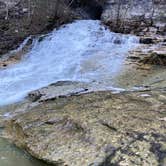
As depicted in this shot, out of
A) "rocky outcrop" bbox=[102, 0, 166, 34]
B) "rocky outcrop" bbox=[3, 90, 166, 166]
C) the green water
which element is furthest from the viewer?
"rocky outcrop" bbox=[102, 0, 166, 34]

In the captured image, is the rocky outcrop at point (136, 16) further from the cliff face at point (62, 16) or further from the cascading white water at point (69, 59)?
the cascading white water at point (69, 59)

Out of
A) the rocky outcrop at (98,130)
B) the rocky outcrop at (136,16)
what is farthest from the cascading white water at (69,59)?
the rocky outcrop at (98,130)

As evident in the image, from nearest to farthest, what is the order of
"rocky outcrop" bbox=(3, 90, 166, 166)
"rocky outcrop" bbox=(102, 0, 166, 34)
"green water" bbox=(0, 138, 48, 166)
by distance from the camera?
"rocky outcrop" bbox=(3, 90, 166, 166)
"green water" bbox=(0, 138, 48, 166)
"rocky outcrop" bbox=(102, 0, 166, 34)

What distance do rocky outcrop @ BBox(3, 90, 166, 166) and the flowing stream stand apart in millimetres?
2090

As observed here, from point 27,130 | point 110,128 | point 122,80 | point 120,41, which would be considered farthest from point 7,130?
point 120,41

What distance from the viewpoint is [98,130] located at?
5.09 metres

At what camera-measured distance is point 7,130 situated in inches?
241

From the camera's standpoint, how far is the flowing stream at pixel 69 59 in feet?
29.5

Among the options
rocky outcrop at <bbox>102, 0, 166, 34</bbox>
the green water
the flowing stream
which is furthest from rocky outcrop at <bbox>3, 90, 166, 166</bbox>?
rocky outcrop at <bbox>102, 0, 166, 34</bbox>

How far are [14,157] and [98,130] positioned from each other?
1.17m

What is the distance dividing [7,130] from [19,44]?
570cm

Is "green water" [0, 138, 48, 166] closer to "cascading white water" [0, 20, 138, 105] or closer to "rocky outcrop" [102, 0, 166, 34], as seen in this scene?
"cascading white water" [0, 20, 138, 105]

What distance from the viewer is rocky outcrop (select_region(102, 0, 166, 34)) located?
37.9ft

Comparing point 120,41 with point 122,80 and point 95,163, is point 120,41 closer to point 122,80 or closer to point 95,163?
point 122,80
